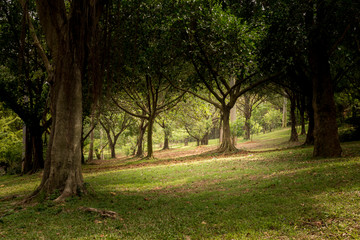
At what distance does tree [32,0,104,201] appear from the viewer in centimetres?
700

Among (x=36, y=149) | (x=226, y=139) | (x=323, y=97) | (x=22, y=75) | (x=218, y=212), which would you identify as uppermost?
(x=22, y=75)

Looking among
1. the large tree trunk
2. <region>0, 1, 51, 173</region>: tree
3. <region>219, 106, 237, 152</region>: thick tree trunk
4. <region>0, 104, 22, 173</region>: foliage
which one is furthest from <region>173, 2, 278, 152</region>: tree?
<region>0, 104, 22, 173</region>: foliage

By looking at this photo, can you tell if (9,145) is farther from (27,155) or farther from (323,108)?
(323,108)

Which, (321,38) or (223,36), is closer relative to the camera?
(321,38)

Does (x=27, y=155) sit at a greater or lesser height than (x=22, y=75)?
lesser

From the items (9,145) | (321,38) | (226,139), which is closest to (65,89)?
(321,38)

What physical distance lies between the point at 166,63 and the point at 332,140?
1195cm

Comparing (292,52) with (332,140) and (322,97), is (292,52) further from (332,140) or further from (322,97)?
Answer: (332,140)

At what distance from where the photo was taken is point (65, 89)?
721cm

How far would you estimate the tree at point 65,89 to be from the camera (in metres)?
7.00

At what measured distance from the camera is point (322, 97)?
11234 mm

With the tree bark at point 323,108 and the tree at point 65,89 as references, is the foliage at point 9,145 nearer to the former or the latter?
the tree at point 65,89

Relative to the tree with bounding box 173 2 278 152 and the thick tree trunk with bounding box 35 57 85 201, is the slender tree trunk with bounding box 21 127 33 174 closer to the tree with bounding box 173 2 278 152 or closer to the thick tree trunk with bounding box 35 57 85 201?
the thick tree trunk with bounding box 35 57 85 201

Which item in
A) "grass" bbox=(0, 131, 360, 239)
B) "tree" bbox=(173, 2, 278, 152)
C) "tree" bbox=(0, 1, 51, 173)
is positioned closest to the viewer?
"grass" bbox=(0, 131, 360, 239)
